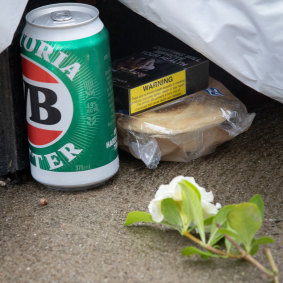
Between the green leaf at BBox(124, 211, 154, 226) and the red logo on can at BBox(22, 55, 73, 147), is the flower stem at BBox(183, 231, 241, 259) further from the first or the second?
the red logo on can at BBox(22, 55, 73, 147)

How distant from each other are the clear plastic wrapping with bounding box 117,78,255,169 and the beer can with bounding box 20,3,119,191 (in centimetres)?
9

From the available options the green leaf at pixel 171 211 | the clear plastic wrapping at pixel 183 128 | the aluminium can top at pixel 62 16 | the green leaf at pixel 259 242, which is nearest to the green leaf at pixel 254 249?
the green leaf at pixel 259 242

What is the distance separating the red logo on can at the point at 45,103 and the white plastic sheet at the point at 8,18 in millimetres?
73

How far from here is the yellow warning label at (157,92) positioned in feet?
4.36

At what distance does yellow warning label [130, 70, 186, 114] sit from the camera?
4.36 ft


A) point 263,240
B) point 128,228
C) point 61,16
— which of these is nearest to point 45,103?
point 61,16

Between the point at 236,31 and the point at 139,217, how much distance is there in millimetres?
425

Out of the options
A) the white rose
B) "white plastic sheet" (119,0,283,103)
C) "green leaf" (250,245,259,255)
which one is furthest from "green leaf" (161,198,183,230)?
"white plastic sheet" (119,0,283,103)

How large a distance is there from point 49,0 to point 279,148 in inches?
24.8

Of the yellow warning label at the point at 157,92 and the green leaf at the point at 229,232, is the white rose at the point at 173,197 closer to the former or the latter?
the green leaf at the point at 229,232

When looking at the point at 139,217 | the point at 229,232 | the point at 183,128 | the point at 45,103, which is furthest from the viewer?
the point at 183,128

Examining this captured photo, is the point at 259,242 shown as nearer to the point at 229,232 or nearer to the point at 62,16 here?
the point at 229,232

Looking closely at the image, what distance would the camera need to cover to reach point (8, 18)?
1.13 m

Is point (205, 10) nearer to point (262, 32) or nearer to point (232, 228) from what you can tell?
point (262, 32)
